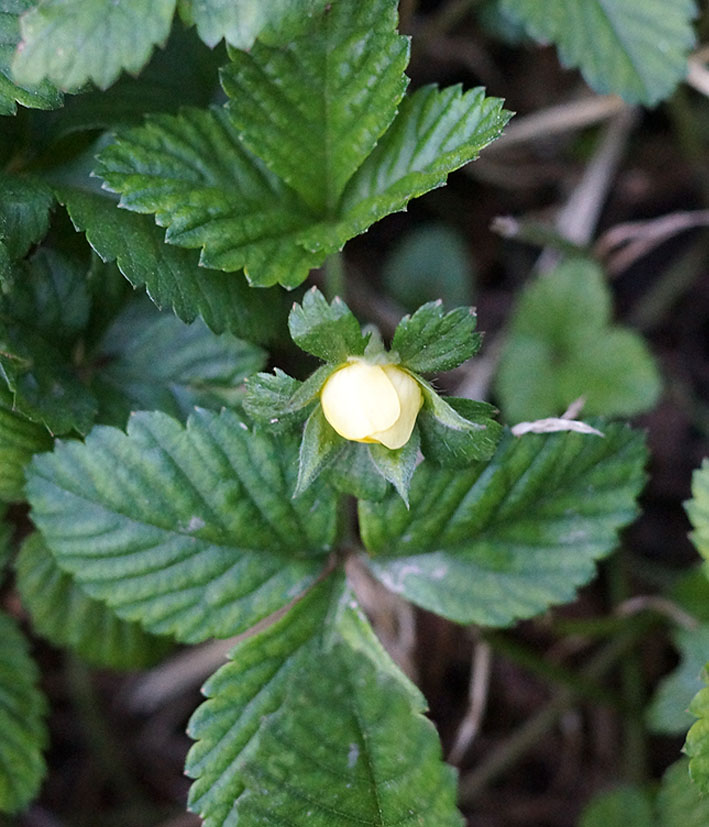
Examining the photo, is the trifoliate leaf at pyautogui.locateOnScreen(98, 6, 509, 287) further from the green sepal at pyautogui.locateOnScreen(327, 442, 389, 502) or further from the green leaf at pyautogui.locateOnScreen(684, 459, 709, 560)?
the green leaf at pyautogui.locateOnScreen(684, 459, 709, 560)

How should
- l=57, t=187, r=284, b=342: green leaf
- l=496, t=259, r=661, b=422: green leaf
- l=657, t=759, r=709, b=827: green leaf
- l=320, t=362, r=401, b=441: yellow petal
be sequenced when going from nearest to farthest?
l=320, t=362, r=401, b=441: yellow petal → l=57, t=187, r=284, b=342: green leaf → l=657, t=759, r=709, b=827: green leaf → l=496, t=259, r=661, b=422: green leaf

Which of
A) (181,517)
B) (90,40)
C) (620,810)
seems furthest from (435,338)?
(620,810)

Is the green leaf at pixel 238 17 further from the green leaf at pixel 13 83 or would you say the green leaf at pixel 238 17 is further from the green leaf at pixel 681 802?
the green leaf at pixel 681 802

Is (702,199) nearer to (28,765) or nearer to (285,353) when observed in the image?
(285,353)

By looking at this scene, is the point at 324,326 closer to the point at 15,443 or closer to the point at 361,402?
the point at 361,402

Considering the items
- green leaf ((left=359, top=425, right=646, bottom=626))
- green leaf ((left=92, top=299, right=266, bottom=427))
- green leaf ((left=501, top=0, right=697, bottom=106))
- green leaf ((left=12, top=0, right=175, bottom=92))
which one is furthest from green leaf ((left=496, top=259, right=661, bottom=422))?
green leaf ((left=12, top=0, right=175, bottom=92))

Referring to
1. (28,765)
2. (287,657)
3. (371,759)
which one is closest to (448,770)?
(371,759)

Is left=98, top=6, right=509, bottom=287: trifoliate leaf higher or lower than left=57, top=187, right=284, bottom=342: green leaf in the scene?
higher

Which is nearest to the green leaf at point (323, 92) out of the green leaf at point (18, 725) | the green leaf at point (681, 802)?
the green leaf at point (18, 725)
